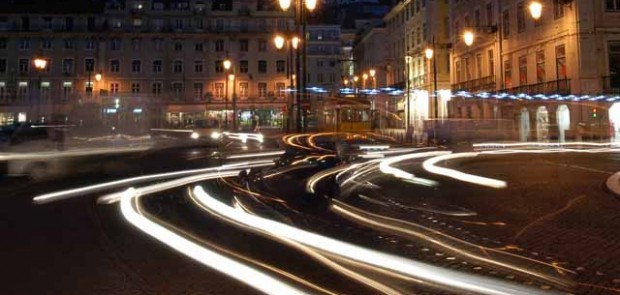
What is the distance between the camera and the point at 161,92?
83312 millimetres

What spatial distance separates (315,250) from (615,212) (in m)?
5.89

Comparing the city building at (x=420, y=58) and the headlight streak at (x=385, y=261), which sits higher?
the city building at (x=420, y=58)

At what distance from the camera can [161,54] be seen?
8331cm

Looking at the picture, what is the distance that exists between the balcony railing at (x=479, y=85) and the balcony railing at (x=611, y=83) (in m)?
11.7

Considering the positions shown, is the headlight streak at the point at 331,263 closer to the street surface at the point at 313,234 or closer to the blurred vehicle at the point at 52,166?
the street surface at the point at 313,234

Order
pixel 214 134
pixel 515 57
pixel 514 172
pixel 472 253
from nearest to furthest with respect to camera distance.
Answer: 1. pixel 472 253
2. pixel 514 172
3. pixel 515 57
4. pixel 214 134

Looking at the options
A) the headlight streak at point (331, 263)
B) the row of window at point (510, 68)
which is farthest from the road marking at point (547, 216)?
the row of window at point (510, 68)

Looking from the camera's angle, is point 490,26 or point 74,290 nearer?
point 74,290

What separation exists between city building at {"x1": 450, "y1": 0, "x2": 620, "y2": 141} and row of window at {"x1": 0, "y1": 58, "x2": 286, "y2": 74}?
4224 cm

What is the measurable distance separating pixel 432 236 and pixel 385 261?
Answer: 1.87 m

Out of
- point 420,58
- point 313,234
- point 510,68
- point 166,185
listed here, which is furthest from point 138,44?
point 313,234

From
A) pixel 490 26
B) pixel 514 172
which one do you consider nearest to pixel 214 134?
pixel 490 26

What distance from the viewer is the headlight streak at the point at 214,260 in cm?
543

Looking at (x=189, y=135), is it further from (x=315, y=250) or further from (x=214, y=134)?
(x=315, y=250)
